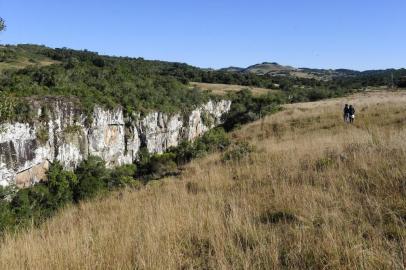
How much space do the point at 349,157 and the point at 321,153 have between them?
1313 millimetres

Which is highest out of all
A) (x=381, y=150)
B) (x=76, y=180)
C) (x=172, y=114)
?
(x=381, y=150)

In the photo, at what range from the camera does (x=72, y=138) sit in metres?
43.9

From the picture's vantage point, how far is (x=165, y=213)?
504cm

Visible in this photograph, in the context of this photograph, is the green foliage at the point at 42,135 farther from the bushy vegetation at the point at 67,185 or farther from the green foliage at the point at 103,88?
the green foliage at the point at 103,88

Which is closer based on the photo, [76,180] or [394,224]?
[394,224]

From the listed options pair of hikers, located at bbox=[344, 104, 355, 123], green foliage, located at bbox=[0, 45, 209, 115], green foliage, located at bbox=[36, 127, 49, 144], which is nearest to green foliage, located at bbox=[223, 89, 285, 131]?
green foliage, located at bbox=[0, 45, 209, 115]

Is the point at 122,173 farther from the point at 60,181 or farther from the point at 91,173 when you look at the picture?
the point at 60,181

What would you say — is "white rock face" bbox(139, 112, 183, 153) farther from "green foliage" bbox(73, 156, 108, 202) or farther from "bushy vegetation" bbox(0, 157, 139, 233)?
"green foliage" bbox(73, 156, 108, 202)

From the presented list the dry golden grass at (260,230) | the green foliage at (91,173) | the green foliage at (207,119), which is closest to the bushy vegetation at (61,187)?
the green foliage at (91,173)

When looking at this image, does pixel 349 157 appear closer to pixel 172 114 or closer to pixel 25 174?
pixel 25 174

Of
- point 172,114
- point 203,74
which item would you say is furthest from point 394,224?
point 203,74

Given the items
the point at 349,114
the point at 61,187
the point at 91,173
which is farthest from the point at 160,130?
the point at 349,114

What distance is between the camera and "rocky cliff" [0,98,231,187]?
3503 cm

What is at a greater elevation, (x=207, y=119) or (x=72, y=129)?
(x=72, y=129)
